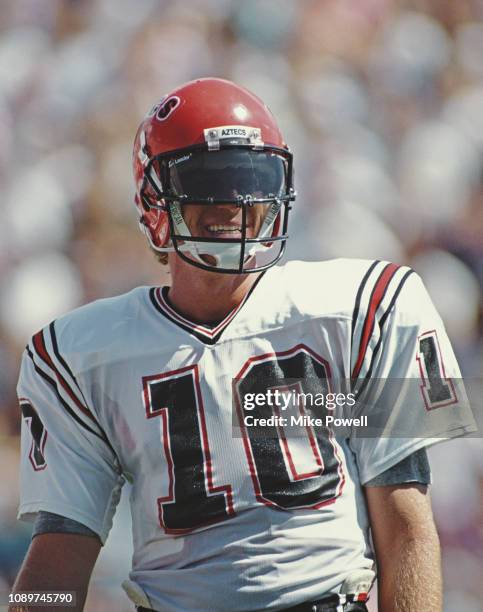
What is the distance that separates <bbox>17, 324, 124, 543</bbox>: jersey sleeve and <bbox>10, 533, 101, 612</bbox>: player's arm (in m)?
0.04

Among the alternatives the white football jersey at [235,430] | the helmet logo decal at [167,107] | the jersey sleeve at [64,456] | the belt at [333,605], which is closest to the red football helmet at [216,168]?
the helmet logo decal at [167,107]

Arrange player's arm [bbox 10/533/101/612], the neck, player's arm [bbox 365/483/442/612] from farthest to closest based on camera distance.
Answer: the neck, player's arm [bbox 10/533/101/612], player's arm [bbox 365/483/442/612]

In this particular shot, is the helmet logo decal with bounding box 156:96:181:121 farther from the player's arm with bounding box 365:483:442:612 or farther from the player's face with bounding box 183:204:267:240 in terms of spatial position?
the player's arm with bounding box 365:483:442:612

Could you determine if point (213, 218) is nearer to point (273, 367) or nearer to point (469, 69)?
point (273, 367)

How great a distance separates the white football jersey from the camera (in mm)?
1478

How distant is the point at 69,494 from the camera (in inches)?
62.6

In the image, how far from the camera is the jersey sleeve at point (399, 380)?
59.1 inches

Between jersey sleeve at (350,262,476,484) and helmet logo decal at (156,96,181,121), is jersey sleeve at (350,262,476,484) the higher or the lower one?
the lower one

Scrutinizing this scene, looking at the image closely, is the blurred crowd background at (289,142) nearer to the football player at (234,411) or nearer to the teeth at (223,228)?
the football player at (234,411)

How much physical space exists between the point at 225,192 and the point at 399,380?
1.43ft

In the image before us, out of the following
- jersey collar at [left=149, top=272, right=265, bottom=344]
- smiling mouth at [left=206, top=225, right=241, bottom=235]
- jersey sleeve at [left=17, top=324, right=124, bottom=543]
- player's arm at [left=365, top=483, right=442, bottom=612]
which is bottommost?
player's arm at [left=365, top=483, right=442, bottom=612]

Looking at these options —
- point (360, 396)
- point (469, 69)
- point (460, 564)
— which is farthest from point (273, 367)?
point (469, 69)

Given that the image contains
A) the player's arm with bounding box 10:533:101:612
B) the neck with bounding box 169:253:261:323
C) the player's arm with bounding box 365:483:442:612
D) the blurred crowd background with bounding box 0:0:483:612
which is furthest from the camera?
the blurred crowd background with bounding box 0:0:483:612

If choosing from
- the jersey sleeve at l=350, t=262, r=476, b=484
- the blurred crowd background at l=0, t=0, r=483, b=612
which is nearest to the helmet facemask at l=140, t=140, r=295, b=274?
the jersey sleeve at l=350, t=262, r=476, b=484
